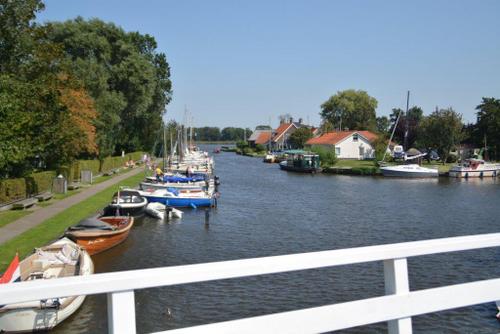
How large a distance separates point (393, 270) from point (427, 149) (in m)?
89.6

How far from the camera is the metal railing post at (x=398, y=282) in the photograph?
3.43 m

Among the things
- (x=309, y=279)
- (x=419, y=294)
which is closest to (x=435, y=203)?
(x=309, y=279)

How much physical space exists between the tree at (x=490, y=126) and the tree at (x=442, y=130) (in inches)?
345

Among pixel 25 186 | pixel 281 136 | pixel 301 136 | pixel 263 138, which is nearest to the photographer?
pixel 25 186

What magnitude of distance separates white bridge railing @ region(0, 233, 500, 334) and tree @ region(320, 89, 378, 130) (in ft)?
437

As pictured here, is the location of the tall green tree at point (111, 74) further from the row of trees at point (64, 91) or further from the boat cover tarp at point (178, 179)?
the boat cover tarp at point (178, 179)

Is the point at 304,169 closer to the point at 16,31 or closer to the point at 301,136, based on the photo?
the point at 301,136

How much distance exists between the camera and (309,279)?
748 inches

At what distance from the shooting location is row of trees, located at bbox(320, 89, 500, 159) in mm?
81875

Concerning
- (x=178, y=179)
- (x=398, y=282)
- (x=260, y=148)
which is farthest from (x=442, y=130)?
(x=398, y=282)

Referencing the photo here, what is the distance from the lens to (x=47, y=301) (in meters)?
13.2

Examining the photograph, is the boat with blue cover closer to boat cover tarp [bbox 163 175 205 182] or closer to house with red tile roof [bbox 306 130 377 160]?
boat cover tarp [bbox 163 175 205 182]

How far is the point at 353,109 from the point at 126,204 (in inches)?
4333

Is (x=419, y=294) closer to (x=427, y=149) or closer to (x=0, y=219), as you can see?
(x=0, y=219)
